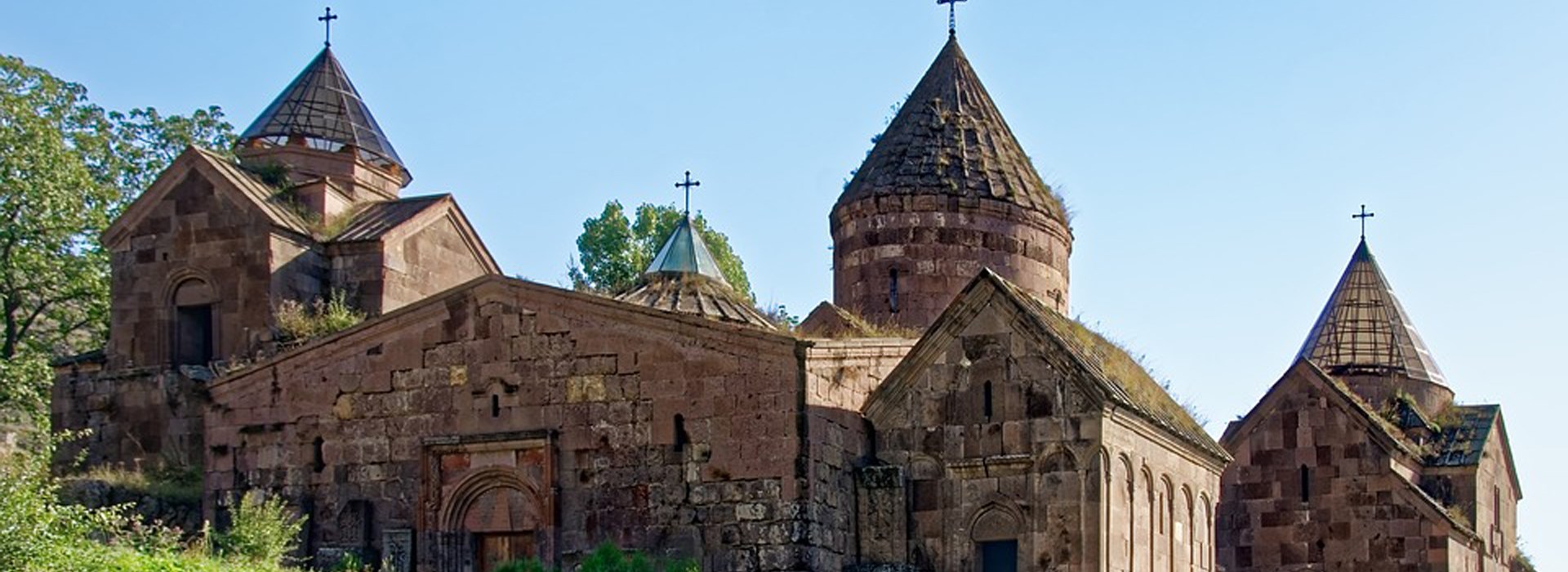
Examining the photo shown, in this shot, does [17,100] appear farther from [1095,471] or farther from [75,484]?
[1095,471]

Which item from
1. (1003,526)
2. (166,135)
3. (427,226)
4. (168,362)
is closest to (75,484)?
(168,362)

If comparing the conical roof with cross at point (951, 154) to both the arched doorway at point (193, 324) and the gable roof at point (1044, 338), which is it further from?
the arched doorway at point (193, 324)

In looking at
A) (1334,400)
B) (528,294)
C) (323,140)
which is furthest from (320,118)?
(1334,400)

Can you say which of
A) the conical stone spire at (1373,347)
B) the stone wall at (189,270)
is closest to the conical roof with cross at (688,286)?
the stone wall at (189,270)

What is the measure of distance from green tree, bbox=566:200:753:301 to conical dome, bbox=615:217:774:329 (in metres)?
14.8

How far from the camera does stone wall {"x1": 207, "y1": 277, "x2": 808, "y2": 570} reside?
22781mm

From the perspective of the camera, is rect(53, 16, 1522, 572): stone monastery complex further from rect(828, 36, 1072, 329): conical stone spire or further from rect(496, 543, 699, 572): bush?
rect(496, 543, 699, 572): bush

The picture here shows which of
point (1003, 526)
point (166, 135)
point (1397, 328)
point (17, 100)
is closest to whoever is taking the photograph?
point (1003, 526)

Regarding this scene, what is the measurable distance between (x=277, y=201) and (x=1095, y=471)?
11001 mm

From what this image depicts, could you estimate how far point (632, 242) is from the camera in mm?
43812

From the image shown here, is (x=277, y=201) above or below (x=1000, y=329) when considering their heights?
above

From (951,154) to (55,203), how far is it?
14.8 metres

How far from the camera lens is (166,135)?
39.2 metres

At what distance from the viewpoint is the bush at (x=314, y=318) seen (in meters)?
26.8
